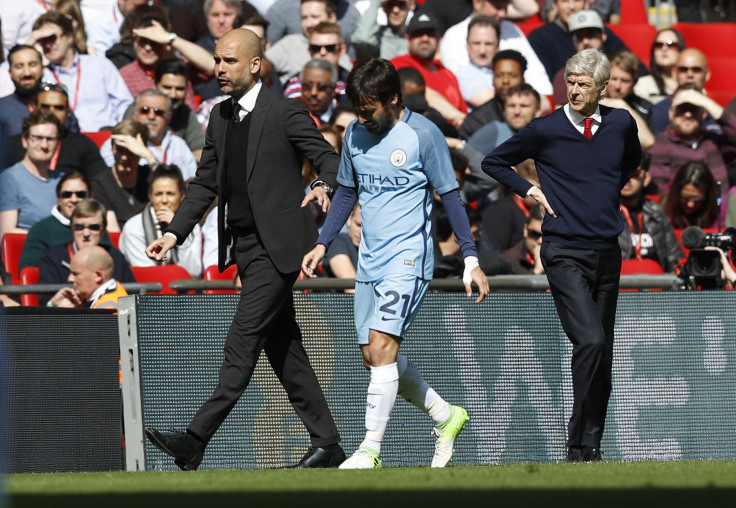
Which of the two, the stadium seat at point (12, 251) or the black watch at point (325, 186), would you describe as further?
the stadium seat at point (12, 251)

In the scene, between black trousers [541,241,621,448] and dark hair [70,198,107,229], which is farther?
dark hair [70,198,107,229]

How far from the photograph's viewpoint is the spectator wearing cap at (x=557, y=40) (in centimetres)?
1716

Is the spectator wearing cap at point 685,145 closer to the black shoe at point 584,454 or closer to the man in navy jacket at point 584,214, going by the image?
the man in navy jacket at point 584,214

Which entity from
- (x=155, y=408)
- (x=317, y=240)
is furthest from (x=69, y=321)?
(x=317, y=240)

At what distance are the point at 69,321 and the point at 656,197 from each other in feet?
23.1

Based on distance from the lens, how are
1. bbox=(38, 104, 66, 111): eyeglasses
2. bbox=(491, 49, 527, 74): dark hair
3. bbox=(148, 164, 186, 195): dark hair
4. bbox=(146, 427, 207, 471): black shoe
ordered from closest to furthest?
1. bbox=(146, 427, 207, 471): black shoe
2. bbox=(148, 164, 186, 195): dark hair
3. bbox=(38, 104, 66, 111): eyeglasses
4. bbox=(491, 49, 527, 74): dark hair

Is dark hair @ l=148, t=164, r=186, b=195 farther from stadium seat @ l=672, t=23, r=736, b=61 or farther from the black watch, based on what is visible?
stadium seat @ l=672, t=23, r=736, b=61

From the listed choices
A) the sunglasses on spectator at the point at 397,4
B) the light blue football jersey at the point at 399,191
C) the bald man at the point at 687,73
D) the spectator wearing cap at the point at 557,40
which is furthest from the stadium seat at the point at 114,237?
the bald man at the point at 687,73

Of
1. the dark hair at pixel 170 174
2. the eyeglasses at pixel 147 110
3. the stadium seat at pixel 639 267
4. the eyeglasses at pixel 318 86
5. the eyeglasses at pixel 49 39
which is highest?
the eyeglasses at pixel 49 39

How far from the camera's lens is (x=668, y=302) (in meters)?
10.4

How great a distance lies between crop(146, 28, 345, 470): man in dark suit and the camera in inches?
328

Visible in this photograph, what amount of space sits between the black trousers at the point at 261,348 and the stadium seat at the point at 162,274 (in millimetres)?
3161

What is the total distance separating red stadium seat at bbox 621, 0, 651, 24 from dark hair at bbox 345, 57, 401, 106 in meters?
12.2

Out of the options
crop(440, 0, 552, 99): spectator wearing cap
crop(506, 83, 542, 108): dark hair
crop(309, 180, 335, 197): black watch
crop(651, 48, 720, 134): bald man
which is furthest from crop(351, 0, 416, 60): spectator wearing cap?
crop(309, 180, 335, 197): black watch
